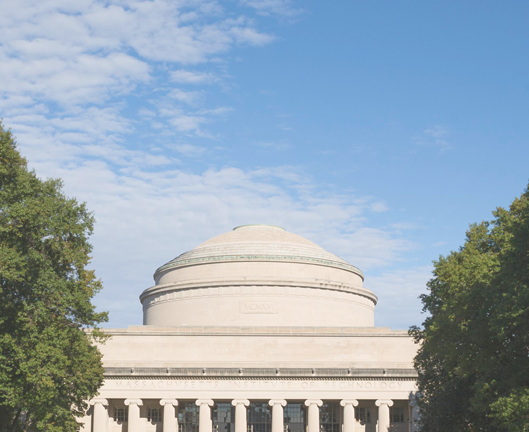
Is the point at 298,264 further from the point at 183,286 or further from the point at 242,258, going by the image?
the point at 183,286

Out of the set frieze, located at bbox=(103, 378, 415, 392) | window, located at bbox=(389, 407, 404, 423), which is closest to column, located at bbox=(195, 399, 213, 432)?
frieze, located at bbox=(103, 378, 415, 392)

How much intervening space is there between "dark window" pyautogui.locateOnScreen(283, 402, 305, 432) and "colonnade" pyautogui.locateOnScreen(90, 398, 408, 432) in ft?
6.81

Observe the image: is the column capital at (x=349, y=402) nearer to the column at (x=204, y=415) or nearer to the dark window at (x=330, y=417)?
the dark window at (x=330, y=417)

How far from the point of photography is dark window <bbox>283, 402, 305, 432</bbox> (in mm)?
Result: 68625

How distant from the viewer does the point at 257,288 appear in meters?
77.8

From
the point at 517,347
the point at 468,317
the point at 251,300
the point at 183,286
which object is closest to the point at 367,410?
the point at 251,300

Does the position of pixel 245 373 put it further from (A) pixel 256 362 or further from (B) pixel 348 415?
(B) pixel 348 415

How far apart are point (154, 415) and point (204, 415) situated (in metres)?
5.47

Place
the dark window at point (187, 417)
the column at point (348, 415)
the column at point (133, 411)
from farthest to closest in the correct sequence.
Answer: the dark window at point (187, 417), the column at point (133, 411), the column at point (348, 415)

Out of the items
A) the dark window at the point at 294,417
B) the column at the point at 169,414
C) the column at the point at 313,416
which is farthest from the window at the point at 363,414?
the column at the point at 169,414

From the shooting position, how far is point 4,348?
146 ft

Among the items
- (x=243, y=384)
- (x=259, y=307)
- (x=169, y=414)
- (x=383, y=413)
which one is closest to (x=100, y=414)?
(x=169, y=414)

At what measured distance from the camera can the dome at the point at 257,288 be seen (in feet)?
253

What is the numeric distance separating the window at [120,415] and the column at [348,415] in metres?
17.9
